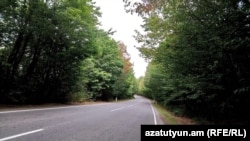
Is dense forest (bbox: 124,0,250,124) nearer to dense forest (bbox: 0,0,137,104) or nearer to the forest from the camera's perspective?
the forest

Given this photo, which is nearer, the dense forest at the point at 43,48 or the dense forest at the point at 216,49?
the dense forest at the point at 216,49

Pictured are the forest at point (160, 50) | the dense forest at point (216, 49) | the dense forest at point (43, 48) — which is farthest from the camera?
the dense forest at point (43, 48)

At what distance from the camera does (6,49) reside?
17297 mm

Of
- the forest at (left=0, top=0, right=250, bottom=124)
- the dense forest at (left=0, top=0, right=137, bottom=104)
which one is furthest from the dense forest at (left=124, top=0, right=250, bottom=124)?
the dense forest at (left=0, top=0, right=137, bottom=104)

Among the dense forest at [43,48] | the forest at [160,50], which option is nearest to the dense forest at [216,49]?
the forest at [160,50]

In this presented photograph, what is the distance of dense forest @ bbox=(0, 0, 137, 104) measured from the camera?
15.8m

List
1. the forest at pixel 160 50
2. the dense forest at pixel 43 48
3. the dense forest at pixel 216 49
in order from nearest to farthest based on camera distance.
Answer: the dense forest at pixel 216 49
the forest at pixel 160 50
the dense forest at pixel 43 48

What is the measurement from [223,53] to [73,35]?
42.6 ft

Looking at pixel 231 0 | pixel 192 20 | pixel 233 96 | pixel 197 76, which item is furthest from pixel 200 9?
pixel 233 96

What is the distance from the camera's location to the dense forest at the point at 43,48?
1576 centimetres

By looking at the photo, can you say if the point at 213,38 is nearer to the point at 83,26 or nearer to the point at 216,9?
the point at 216,9

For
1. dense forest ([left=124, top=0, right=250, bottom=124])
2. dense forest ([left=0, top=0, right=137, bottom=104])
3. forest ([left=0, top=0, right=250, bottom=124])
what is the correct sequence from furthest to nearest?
dense forest ([left=0, top=0, right=137, bottom=104])
forest ([left=0, top=0, right=250, bottom=124])
dense forest ([left=124, top=0, right=250, bottom=124])

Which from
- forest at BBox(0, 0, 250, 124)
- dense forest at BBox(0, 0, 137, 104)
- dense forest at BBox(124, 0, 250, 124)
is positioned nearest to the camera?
dense forest at BBox(124, 0, 250, 124)

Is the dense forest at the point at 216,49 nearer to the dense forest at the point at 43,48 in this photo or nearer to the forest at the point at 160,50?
the forest at the point at 160,50
